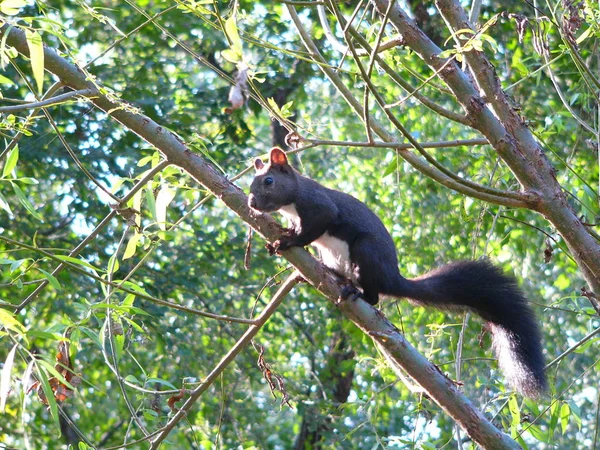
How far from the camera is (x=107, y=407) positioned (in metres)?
8.34

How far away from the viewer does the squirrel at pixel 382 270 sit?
3.22 metres

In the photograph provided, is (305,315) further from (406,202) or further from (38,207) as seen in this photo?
(38,207)

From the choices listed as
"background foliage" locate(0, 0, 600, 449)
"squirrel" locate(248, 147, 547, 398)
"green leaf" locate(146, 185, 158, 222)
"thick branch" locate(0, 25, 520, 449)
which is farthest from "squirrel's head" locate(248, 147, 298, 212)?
"background foliage" locate(0, 0, 600, 449)

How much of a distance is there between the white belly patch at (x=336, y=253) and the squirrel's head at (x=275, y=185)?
0.25m

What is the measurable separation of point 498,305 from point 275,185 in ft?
3.64

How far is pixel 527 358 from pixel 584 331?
15.9 ft

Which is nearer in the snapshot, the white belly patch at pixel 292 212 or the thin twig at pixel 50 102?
the thin twig at pixel 50 102

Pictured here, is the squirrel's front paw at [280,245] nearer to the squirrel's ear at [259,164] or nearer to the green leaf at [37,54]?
the green leaf at [37,54]

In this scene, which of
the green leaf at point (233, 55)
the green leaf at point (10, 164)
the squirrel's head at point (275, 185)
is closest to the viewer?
the green leaf at point (233, 55)

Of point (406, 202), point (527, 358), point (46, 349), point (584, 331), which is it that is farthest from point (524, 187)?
point (46, 349)

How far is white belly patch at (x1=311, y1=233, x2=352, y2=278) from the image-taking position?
3744mm

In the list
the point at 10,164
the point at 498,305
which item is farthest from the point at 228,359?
the point at 498,305

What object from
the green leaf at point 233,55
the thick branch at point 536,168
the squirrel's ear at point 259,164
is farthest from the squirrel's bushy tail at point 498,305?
the green leaf at point 233,55

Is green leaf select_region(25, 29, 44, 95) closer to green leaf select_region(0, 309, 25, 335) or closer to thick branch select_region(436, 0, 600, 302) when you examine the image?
green leaf select_region(0, 309, 25, 335)
